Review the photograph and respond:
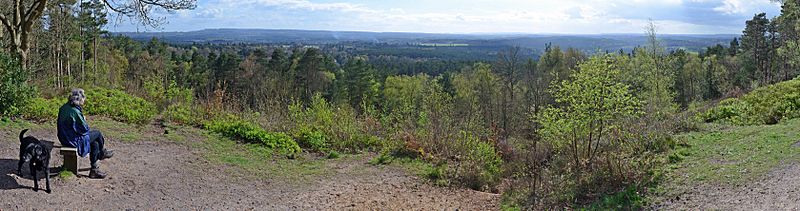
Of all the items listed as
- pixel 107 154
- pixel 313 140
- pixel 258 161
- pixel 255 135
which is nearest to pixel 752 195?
pixel 258 161

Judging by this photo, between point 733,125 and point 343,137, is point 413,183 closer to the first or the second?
point 343,137

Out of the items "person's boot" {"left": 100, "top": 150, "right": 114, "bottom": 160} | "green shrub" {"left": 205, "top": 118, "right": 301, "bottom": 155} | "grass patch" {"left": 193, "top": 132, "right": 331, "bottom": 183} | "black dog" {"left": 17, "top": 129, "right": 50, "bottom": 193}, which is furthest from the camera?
"green shrub" {"left": 205, "top": 118, "right": 301, "bottom": 155}

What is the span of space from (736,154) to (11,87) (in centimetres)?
1370

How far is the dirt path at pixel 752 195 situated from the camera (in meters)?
7.42

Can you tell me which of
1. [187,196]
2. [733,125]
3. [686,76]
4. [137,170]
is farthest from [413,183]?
[686,76]

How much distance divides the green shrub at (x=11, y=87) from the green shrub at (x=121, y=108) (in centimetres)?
174

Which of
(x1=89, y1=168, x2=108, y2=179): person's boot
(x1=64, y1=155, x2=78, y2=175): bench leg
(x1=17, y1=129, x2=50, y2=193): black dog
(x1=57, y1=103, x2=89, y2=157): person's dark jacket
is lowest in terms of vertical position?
(x1=89, y1=168, x2=108, y2=179): person's boot

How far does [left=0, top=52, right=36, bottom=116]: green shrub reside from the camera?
35.1ft

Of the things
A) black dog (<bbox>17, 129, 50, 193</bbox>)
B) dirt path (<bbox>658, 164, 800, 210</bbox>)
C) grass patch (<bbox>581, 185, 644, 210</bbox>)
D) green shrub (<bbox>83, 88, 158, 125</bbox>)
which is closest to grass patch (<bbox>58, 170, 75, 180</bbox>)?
black dog (<bbox>17, 129, 50, 193</bbox>)

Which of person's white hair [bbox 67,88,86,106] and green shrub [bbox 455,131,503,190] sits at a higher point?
person's white hair [bbox 67,88,86,106]

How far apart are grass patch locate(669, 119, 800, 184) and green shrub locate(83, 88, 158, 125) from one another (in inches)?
437

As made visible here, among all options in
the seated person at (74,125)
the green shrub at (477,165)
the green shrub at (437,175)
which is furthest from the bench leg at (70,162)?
the green shrub at (477,165)

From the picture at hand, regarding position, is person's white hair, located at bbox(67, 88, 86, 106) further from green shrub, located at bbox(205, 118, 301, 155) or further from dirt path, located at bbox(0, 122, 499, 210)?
green shrub, located at bbox(205, 118, 301, 155)

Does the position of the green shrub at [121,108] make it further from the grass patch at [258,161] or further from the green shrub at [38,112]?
the grass patch at [258,161]
